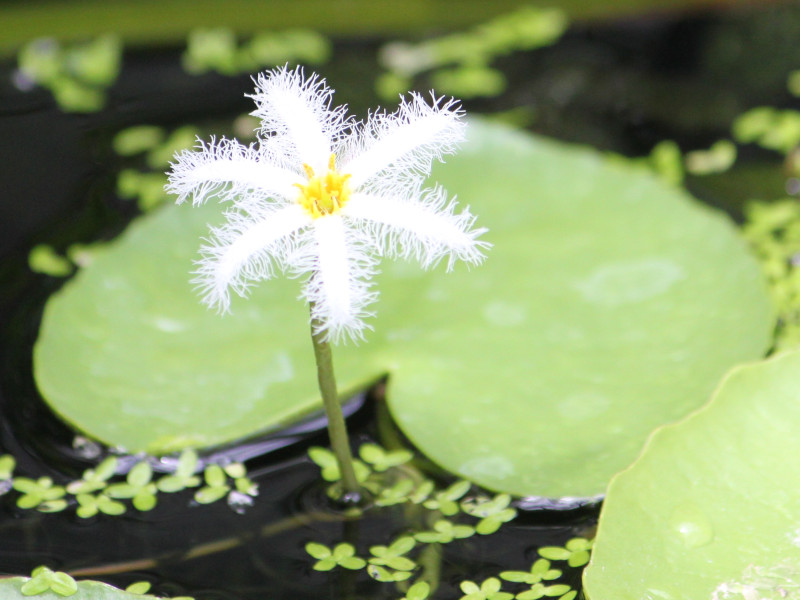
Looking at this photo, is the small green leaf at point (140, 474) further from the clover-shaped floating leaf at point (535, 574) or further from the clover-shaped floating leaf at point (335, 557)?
the clover-shaped floating leaf at point (535, 574)

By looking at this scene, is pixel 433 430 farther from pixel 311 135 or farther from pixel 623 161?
pixel 623 161

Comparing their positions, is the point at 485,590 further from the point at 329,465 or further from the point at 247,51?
the point at 247,51

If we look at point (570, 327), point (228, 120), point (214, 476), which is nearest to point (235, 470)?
point (214, 476)

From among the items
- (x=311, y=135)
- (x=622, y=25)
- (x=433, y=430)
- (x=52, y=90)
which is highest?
(x=622, y=25)

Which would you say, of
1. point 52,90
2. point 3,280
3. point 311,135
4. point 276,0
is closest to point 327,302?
point 311,135

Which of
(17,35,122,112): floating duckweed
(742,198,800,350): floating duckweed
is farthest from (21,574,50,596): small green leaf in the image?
(17,35,122,112): floating duckweed

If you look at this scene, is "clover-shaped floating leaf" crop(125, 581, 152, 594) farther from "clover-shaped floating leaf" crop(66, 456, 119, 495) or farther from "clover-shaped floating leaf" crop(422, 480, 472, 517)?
"clover-shaped floating leaf" crop(422, 480, 472, 517)

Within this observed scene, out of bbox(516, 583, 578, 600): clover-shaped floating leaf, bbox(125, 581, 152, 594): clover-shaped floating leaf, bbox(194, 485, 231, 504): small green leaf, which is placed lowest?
bbox(125, 581, 152, 594): clover-shaped floating leaf
